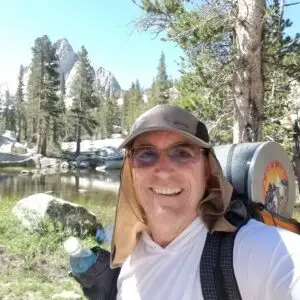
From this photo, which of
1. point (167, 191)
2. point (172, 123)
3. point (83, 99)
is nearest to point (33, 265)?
point (167, 191)

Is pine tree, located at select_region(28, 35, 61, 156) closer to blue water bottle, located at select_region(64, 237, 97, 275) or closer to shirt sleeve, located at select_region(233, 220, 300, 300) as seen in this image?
blue water bottle, located at select_region(64, 237, 97, 275)

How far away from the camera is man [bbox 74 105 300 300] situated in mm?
1124

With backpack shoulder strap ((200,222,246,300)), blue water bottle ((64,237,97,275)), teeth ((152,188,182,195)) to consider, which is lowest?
blue water bottle ((64,237,97,275))

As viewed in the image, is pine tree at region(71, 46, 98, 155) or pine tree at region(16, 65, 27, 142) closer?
pine tree at region(71, 46, 98, 155)

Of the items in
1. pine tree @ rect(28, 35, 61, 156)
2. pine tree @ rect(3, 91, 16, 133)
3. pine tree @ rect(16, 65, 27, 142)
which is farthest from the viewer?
pine tree @ rect(3, 91, 16, 133)

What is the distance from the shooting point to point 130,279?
4.73 ft

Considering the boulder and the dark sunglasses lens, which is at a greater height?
the dark sunglasses lens

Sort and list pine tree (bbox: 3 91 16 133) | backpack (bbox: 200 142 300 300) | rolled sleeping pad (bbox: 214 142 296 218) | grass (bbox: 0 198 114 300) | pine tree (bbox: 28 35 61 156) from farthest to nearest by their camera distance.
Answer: pine tree (bbox: 3 91 16 133), pine tree (bbox: 28 35 61 156), grass (bbox: 0 198 114 300), rolled sleeping pad (bbox: 214 142 296 218), backpack (bbox: 200 142 300 300)

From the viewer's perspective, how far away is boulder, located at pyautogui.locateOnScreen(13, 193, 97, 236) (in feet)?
23.3

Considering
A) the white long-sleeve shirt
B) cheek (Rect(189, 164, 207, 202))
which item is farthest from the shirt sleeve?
cheek (Rect(189, 164, 207, 202))

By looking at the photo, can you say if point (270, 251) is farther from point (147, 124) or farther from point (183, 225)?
point (147, 124)

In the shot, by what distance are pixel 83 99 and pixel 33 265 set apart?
48.2m

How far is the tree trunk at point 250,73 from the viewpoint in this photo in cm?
536

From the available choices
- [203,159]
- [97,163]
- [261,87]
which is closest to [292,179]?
[203,159]
